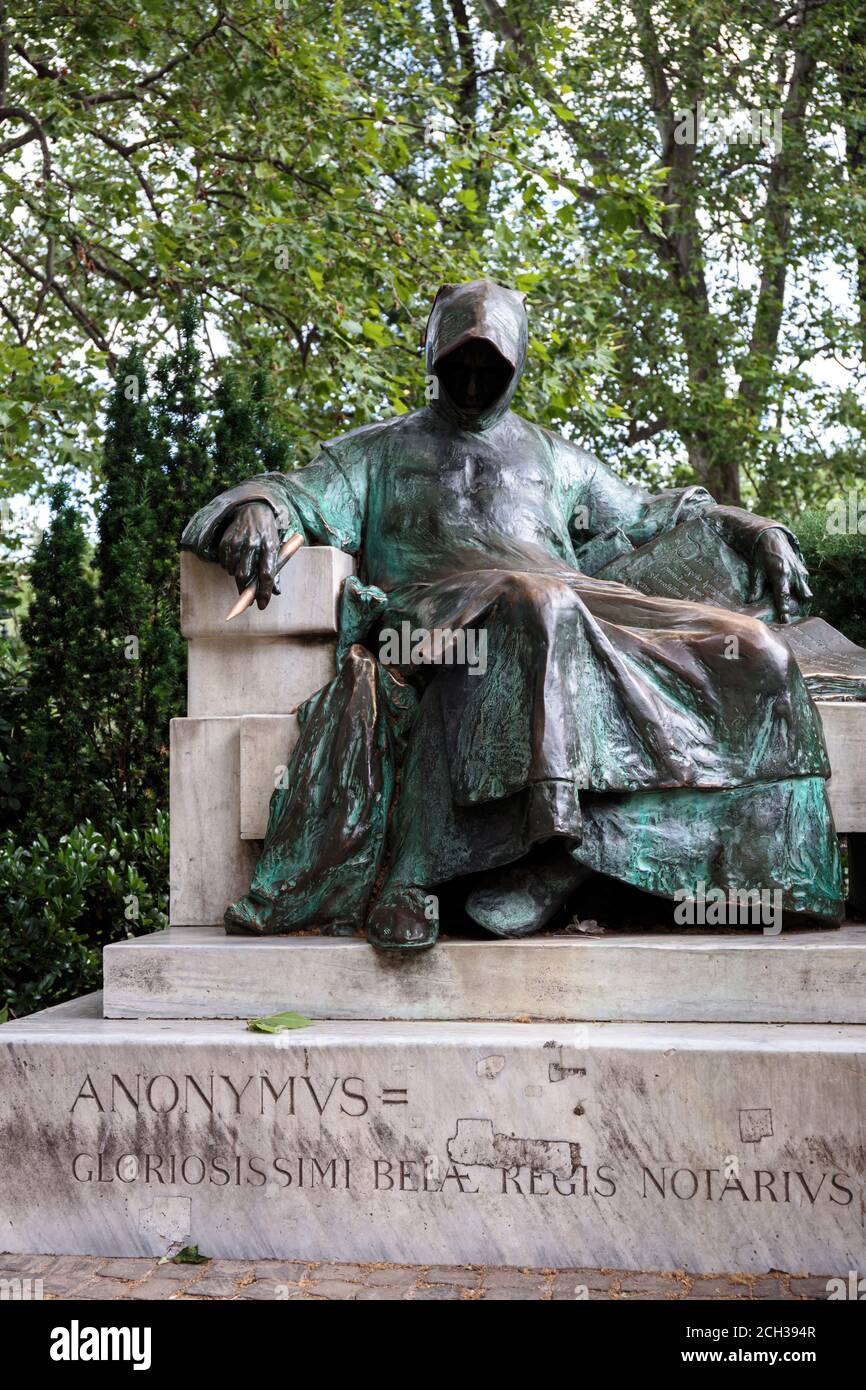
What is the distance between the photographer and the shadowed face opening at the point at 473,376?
466 cm

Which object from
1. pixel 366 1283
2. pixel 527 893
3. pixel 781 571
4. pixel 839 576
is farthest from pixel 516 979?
pixel 839 576

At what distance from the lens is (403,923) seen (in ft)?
12.2

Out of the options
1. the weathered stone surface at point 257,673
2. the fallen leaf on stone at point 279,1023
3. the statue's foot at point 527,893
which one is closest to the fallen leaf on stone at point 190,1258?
the fallen leaf on stone at point 279,1023

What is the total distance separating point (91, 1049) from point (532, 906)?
44.5 inches

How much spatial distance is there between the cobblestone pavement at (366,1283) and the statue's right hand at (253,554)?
1.74 m

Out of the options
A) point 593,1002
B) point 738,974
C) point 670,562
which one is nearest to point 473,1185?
point 593,1002

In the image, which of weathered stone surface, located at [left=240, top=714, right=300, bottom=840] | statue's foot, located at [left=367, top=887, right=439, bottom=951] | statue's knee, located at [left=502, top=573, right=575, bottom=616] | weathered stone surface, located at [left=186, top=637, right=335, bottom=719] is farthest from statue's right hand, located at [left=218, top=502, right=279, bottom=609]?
statue's foot, located at [left=367, top=887, right=439, bottom=951]

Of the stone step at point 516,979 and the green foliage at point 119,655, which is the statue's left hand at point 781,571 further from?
the green foliage at point 119,655

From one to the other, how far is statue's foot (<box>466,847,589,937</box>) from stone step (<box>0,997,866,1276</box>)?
28 cm

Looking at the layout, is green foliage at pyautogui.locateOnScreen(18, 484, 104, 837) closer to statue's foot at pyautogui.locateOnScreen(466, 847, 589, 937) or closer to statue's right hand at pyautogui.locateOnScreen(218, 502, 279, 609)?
statue's right hand at pyautogui.locateOnScreen(218, 502, 279, 609)

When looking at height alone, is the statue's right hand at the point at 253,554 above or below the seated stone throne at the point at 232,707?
above

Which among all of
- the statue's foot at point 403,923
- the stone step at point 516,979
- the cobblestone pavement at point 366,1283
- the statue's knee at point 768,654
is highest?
the statue's knee at point 768,654

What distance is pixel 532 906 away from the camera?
3.84m


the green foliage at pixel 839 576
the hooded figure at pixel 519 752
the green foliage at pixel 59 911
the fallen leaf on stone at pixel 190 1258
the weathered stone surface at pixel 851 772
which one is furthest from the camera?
the green foliage at pixel 839 576
